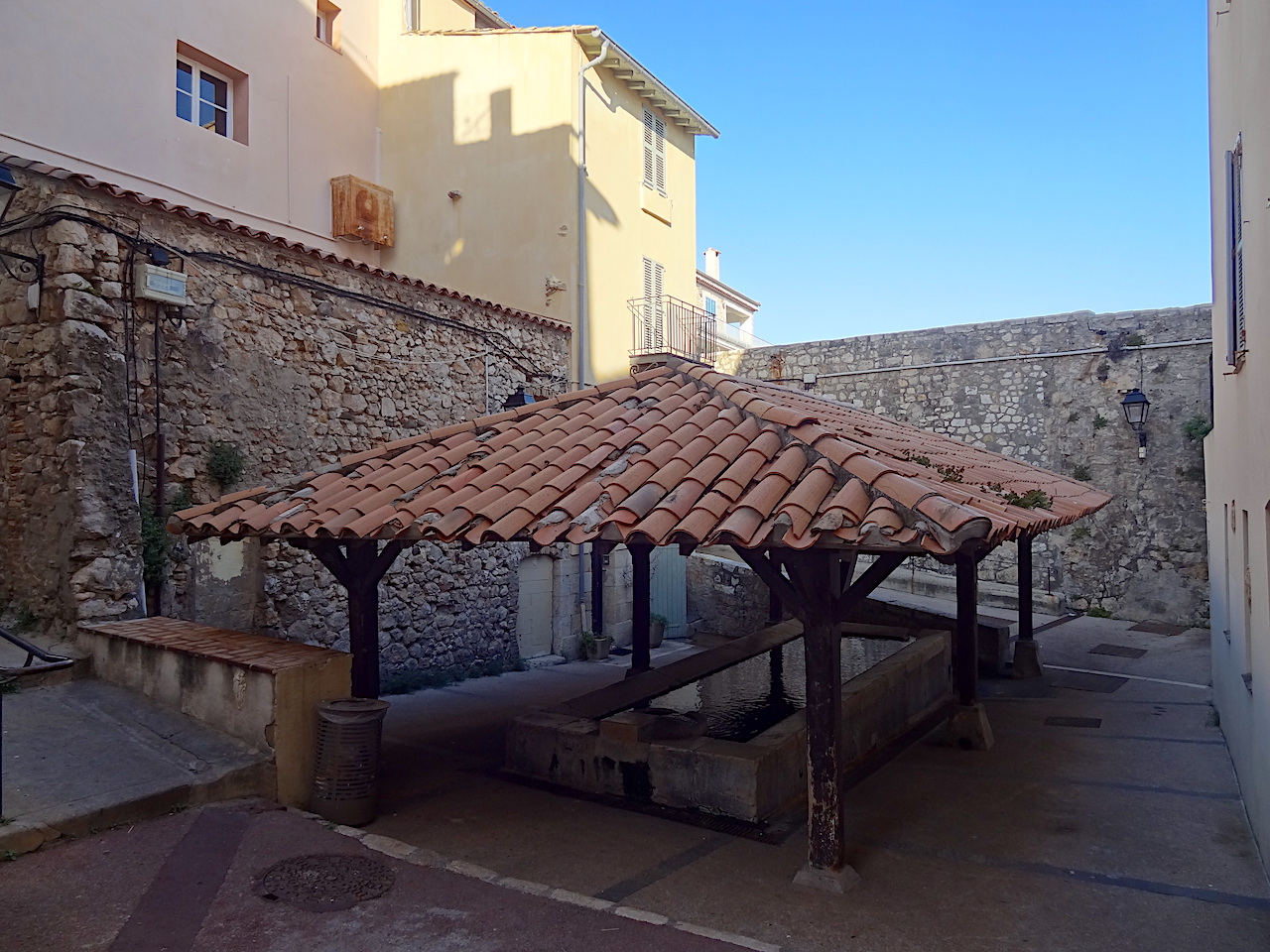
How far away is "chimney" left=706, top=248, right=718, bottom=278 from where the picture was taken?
3922cm

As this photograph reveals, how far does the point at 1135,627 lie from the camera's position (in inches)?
548

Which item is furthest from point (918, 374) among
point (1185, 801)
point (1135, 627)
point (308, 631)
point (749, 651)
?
point (308, 631)

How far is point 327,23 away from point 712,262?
27.0m

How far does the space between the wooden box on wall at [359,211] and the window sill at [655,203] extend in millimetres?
4568

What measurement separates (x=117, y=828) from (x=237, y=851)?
2.13ft

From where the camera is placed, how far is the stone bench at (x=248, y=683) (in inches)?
212

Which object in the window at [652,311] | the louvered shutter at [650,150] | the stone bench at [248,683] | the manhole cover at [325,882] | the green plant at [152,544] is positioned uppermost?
the louvered shutter at [650,150]

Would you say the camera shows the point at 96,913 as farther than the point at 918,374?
No

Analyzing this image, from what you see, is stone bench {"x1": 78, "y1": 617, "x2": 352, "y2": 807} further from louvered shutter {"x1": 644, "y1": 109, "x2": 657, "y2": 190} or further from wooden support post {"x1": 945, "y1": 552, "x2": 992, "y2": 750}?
louvered shutter {"x1": 644, "y1": 109, "x2": 657, "y2": 190}

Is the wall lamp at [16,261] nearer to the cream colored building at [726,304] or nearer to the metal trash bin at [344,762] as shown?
the metal trash bin at [344,762]

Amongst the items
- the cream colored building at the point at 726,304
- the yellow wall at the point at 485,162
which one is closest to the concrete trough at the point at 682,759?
the yellow wall at the point at 485,162

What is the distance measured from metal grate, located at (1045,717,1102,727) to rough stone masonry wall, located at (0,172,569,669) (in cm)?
690

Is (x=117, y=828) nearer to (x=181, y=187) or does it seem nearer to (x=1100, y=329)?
(x=181, y=187)

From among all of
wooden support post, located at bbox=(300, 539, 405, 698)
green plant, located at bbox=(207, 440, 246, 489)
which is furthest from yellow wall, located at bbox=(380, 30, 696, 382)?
wooden support post, located at bbox=(300, 539, 405, 698)
